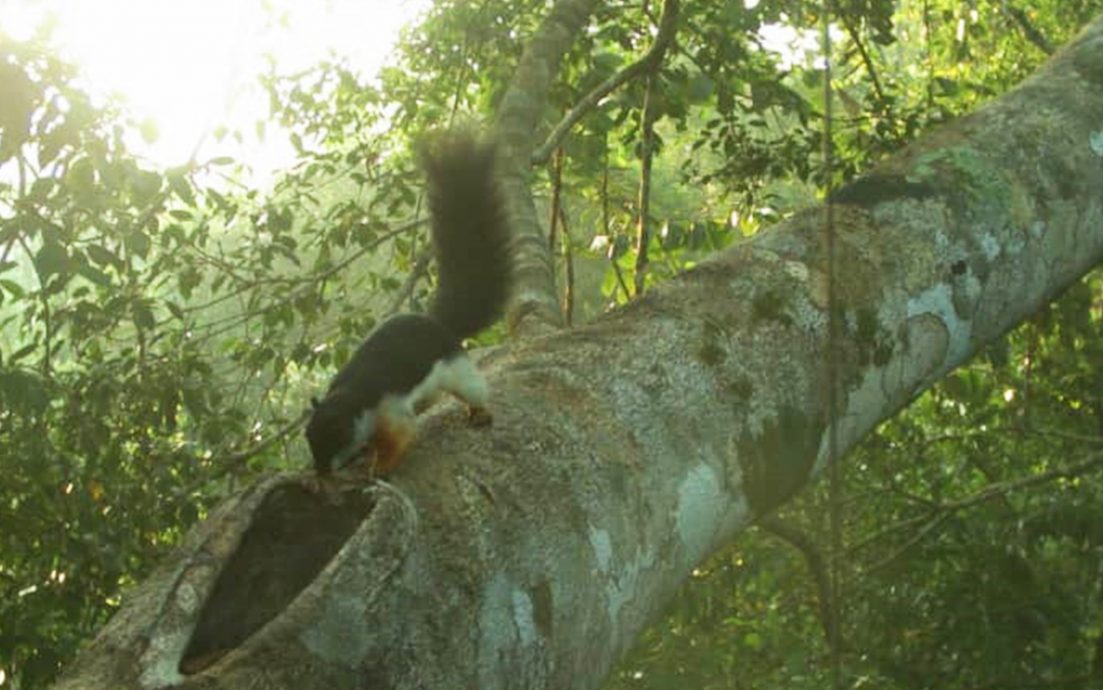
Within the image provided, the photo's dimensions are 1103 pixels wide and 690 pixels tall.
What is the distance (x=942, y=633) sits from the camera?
3932 millimetres

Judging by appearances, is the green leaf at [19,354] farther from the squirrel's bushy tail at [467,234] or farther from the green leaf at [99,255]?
the squirrel's bushy tail at [467,234]

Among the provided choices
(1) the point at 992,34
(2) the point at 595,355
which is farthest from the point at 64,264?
(1) the point at 992,34

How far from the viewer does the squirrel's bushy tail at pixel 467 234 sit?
2.76m

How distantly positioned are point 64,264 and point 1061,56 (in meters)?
2.09

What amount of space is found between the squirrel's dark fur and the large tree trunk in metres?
0.33

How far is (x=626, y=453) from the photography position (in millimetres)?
1775

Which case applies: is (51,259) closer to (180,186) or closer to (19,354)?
(180,186)

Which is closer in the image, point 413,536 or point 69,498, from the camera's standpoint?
point 413,536

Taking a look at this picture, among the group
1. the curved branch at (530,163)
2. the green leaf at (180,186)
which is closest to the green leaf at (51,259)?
the green leaf at (180,186)

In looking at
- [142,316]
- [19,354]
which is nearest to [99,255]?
[19,354]

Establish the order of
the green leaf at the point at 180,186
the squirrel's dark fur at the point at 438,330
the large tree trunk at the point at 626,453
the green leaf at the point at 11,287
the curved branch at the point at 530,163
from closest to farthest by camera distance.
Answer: the large tree trunk at the point at 626,453 → the squirrel's dark fur at the point at 438,330 → the curved branch at the point at 530,163 → the green leaf at the point at 180,186 → the green leaf at the point at 11,287

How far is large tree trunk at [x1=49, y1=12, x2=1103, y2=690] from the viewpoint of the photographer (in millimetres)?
1352

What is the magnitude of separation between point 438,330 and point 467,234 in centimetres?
23

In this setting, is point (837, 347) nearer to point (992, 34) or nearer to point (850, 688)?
point (850, 688)
